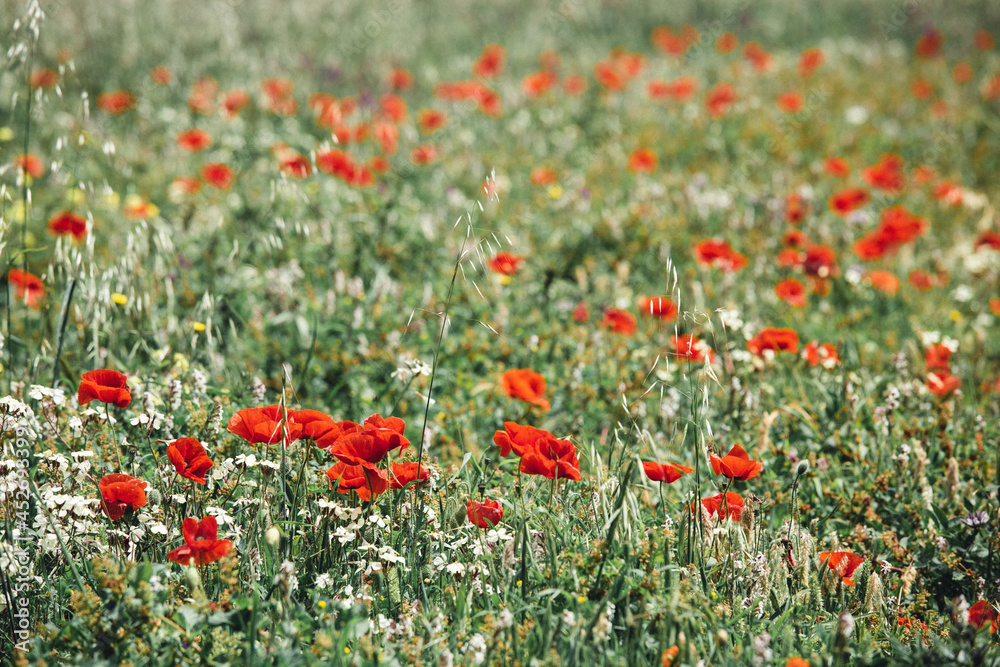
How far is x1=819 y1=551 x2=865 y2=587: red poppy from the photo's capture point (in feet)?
7.39

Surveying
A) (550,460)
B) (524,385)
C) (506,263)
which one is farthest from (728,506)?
(506,263)

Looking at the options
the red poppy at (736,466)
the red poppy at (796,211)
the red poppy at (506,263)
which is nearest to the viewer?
the red poppy at (736,466)

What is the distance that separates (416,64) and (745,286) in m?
5.18

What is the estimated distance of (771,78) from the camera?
8.00 meters

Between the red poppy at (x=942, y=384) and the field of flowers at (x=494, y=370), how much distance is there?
0.02 m

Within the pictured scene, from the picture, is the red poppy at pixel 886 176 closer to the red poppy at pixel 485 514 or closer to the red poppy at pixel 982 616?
the red poppy at pixel 982 616

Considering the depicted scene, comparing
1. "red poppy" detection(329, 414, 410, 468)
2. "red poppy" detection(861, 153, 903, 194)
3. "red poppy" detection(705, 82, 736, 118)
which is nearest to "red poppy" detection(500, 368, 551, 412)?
"red poppy" detection(329, 414, 410, 468)

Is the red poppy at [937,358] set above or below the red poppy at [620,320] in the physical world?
below

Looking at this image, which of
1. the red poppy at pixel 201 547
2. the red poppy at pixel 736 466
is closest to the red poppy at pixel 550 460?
the red poppy at pixel 736 466

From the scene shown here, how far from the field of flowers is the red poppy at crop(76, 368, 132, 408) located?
0.04ft

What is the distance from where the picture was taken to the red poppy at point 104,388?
2.06 m

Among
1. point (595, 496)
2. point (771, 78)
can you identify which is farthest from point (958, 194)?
point (595, 496)

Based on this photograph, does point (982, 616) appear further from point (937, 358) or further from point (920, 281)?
point (920, 281)

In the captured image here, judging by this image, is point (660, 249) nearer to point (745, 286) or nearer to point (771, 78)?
point (745, 286)
